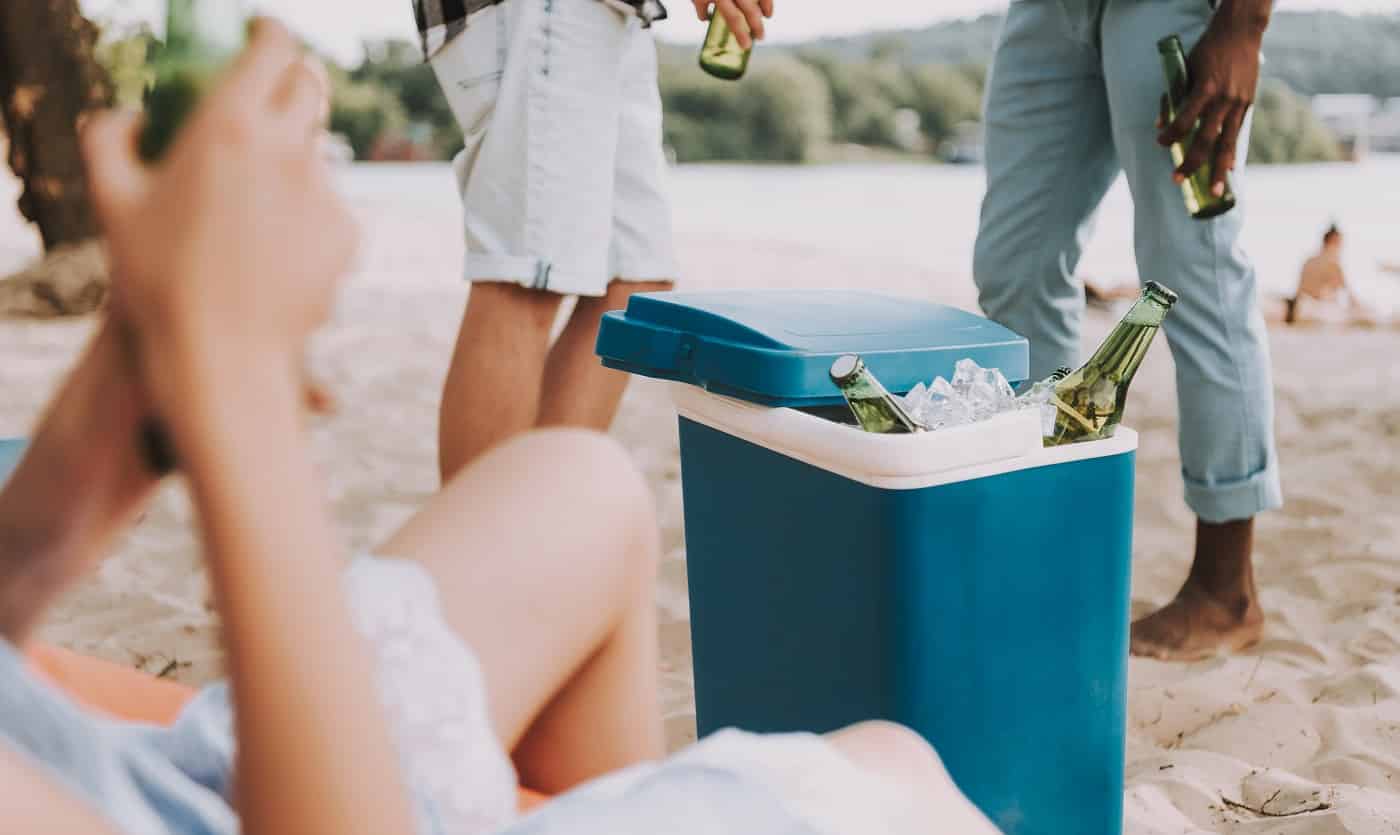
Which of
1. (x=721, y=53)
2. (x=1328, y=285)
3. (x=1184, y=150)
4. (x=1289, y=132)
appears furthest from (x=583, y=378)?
(x=1289, y=132)

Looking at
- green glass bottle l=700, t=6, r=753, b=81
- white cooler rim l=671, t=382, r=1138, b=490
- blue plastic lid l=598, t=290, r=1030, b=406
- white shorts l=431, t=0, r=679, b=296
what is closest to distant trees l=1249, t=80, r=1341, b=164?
green glass bottle l=700, t=6, r=753, b=81

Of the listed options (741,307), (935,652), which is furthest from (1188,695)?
(741,307)

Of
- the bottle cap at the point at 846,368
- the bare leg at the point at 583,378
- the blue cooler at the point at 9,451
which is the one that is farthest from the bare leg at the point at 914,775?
the bare leg at the point at 583,378

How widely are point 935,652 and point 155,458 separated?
82cm

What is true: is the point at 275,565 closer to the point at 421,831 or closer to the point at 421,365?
the point at 421,831

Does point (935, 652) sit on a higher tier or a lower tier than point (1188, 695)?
higher

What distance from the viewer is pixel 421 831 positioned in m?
0.80

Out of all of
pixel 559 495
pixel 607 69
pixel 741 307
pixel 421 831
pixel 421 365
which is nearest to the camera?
pixel 421 831

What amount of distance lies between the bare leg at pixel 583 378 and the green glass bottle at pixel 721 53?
13.7 inches

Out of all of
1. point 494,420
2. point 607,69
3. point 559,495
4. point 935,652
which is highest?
point 607,69

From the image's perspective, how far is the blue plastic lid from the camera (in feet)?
4.55

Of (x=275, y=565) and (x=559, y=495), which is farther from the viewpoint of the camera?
(x=559, y=495)

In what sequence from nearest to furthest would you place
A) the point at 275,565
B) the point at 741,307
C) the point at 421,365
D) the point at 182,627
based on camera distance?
the point at 275,565, the point at 741,307, the point at 182,627, the point at 421,365

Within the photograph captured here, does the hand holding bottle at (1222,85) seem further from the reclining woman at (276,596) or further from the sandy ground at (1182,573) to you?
the reclining woman at (276,596)
